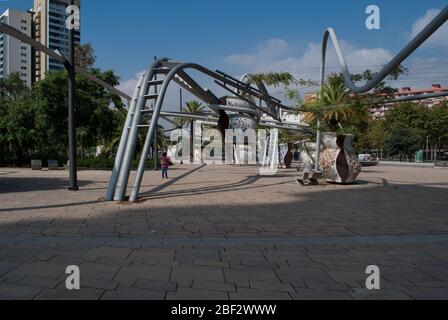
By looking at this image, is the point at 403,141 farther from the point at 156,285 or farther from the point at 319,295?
the point at 156,285

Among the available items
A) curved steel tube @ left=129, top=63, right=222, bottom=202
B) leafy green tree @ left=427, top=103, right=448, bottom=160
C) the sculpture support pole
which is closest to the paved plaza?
curved steel tube @ left=129, top=63, right=222, bottom=202

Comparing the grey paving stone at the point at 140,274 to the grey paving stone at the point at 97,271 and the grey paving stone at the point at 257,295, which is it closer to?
the grey paving stone at the point at 97,271

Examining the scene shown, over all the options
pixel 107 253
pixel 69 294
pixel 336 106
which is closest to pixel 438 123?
pixel 336 106

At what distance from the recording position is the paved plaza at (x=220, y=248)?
486 cm

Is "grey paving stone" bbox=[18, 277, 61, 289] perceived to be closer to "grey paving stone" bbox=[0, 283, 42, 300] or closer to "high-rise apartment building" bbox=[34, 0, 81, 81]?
"grey paving stone" bbox=[0, 283, 42, 300]

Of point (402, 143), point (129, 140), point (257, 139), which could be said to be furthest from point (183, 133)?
point (129, 140)

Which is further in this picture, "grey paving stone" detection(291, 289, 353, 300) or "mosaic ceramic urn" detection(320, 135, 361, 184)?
"mosaic ceramic urn" detection(320, 135, 361, 184)

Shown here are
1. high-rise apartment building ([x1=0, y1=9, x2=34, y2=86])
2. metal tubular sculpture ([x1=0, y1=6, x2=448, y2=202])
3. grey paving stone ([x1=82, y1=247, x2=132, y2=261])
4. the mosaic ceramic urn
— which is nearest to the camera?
grey paving stone ([x1=82, y1=247, x2=132, y2=261])

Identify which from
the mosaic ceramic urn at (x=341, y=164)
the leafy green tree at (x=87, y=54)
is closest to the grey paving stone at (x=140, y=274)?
the mosaic ceramic urn at (x=341, y=164)

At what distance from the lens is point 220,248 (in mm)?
6961

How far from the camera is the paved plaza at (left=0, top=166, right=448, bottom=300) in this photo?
4.86 meters

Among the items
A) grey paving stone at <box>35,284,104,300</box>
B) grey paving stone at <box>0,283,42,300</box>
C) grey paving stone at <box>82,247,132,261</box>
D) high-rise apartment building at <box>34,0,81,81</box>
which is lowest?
grey paving stone at <box>82,247,132,261</box>

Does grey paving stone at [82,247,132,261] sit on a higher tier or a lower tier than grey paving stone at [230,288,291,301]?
higher
